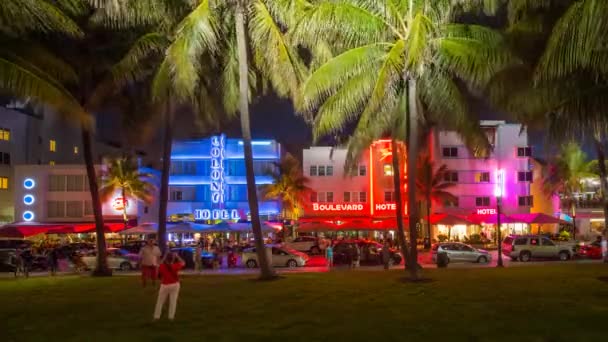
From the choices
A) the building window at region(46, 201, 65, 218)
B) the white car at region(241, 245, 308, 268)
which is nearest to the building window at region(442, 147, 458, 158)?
the white car at region(241, 245, 308, 268)

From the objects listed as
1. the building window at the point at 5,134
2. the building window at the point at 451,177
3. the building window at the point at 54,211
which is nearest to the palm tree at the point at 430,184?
the building window at the point at 451,177

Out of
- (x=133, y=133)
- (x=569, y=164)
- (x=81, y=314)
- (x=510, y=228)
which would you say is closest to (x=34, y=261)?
(x=133, y=133)

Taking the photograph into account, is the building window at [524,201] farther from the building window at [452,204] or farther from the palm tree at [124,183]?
the palm tree at [124,183]

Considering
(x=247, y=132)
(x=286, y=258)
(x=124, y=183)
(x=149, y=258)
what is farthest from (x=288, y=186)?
(x=149, y=258)

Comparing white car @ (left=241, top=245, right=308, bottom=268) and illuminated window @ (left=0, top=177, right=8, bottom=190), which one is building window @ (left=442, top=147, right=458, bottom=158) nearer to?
white car @ (left=241, top=245, right=308, bottom=268)

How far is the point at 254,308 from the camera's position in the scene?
15.4m

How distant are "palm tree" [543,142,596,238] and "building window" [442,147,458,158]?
34.1 feet

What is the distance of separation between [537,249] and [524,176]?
70.0ft

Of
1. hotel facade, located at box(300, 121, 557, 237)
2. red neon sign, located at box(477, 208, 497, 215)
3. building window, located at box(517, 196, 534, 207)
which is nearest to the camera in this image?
red neon sign, located at box(477, 208, 497, 215)

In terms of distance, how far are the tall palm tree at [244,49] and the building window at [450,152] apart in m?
37.1

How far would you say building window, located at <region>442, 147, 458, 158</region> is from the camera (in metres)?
58.7

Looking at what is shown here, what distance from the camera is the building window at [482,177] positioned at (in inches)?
2296

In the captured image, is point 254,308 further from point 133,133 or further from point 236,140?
point 236,140

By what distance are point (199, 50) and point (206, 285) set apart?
8.15 metres
